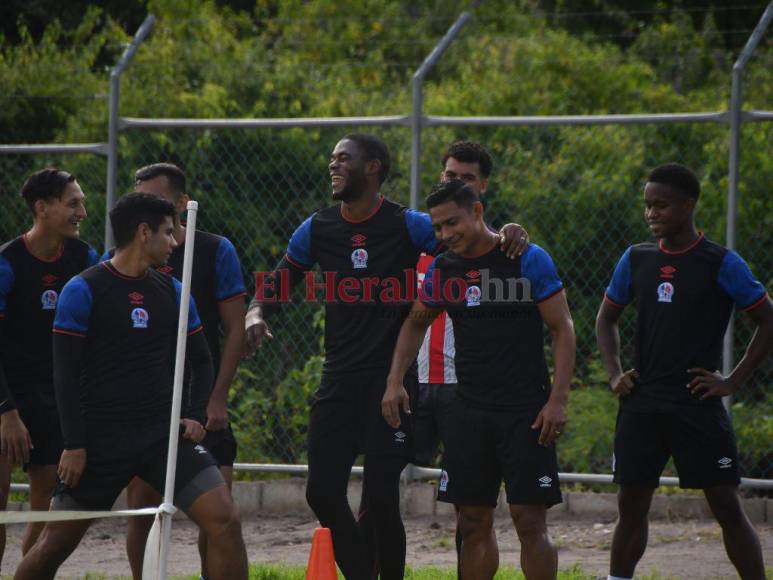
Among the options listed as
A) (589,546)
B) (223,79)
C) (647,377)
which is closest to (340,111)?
(223,79)

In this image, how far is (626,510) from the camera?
6.54m

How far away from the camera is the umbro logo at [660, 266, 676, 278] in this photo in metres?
6.48

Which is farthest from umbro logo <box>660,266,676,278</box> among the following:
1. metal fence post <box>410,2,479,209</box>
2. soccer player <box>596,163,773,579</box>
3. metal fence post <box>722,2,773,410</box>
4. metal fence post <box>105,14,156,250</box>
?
metal fence post <box>105,14,156,250</box>

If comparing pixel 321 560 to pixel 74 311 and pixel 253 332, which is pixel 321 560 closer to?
pixel 74 311

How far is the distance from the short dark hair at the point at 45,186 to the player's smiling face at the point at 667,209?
3099 mm

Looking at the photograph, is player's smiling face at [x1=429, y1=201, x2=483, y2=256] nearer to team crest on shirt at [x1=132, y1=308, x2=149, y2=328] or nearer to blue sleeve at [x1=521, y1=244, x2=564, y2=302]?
blue sleeve at [x1=521, y1=244, x2=564, y2=302]

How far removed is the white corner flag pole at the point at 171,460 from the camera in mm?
5094

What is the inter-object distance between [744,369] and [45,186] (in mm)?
3806

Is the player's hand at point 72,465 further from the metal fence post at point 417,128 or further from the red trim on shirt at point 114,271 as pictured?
the metal fence post at point 417,128

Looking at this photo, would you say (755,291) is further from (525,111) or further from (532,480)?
(525,111)

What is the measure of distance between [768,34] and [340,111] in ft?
24.1

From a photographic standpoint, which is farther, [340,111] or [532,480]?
[340,111]

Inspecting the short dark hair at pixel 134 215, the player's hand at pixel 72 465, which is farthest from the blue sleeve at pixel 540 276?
the player's hand at pixel 72 465

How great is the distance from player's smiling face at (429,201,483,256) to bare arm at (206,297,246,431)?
1.33 m
